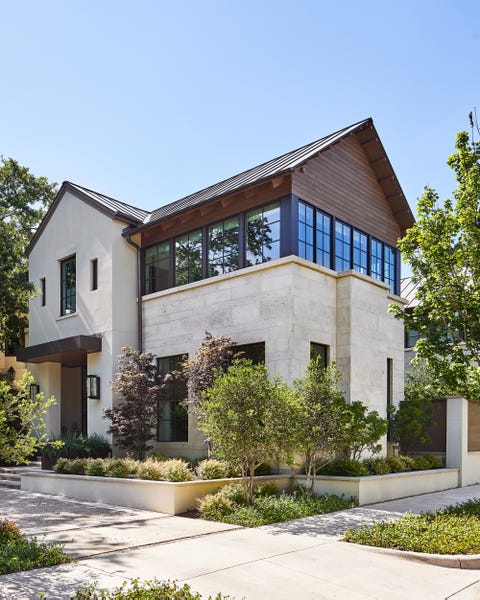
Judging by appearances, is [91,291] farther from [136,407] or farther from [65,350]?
[136,407]

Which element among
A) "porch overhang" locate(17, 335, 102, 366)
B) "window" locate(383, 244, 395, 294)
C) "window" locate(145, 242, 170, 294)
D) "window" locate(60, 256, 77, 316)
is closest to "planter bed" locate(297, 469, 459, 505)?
"window" locate(383, 244, 395, 294)

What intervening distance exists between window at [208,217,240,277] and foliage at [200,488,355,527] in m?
7.03

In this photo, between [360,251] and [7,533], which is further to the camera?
[360,251]

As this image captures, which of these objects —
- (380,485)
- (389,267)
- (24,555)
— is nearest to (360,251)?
(389,267)

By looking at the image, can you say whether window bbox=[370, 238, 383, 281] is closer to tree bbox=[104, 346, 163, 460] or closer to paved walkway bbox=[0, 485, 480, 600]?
tree bbox=[104, 346, 163, 460]

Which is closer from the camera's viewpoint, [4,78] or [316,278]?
[4,78]

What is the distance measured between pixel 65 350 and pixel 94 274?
2814 mm

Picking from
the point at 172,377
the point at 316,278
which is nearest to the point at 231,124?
the point at 316,278

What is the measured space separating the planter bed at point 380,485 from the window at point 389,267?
6727mm

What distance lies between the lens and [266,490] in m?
13.0

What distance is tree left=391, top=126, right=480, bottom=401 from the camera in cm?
1160

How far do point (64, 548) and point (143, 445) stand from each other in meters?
8.45

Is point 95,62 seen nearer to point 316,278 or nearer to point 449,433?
point 316,278

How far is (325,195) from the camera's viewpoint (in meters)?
17.2
